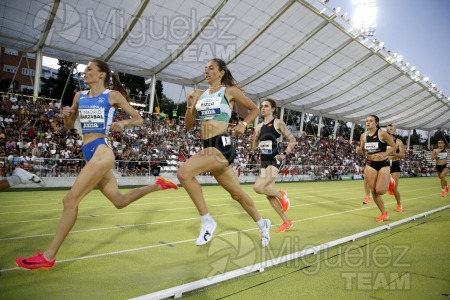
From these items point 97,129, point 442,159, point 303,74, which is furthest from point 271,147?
point 303,74

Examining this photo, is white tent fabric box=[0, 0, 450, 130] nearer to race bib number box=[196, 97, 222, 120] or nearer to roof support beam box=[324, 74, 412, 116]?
roof support beam box=[324, 74, 412, 116]

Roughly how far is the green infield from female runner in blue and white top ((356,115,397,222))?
65 cm

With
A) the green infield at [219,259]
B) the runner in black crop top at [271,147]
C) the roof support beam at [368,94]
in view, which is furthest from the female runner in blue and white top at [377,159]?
the roof support beam at [368,94]

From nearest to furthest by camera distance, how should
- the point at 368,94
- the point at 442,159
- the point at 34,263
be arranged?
the point at 34,263
the point at 442,159
the point at 368,94

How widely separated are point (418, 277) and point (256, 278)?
6.01 ft

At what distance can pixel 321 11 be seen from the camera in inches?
862

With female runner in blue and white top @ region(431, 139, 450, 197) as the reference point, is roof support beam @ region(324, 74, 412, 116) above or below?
above

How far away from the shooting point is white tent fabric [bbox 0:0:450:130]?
1769 centimetres

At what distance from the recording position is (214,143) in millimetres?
4125

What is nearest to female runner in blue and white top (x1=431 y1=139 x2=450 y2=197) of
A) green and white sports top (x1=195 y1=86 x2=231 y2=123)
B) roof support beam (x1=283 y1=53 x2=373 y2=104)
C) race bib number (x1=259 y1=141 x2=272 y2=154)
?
race bib number (x1=259 y1=141 x2=272 y2=154)

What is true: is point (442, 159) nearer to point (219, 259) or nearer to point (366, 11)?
point (219, 259)

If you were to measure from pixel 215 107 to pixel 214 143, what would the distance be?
0.47 m

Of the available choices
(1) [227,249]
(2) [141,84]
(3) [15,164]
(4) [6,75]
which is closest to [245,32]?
(3) [15,164]

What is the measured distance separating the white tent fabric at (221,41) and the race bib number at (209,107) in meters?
15.3
